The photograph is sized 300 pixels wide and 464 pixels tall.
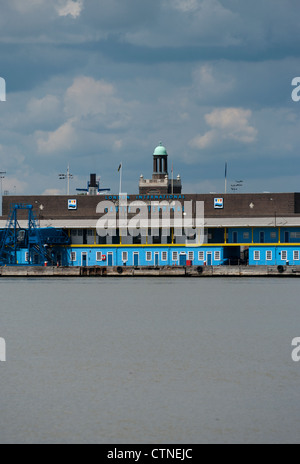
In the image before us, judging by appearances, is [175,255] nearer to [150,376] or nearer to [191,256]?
[191,256]

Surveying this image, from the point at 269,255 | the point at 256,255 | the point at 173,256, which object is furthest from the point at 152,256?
the point at 269,255

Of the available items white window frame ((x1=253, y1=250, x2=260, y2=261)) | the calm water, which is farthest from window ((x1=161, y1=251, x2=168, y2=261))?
the calm water

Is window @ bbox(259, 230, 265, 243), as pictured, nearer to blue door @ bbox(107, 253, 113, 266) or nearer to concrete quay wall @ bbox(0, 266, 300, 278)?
concrete quay wall @ bbox(0, 266, 300, 278)

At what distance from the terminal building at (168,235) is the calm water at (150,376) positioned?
5225 cm

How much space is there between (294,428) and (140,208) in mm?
96947

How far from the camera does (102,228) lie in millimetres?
108000

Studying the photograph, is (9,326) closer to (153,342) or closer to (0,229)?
(153,342)

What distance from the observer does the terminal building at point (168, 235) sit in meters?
104

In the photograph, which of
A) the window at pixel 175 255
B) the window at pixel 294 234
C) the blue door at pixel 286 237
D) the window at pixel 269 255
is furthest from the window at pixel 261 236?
the window at pixel 175 255

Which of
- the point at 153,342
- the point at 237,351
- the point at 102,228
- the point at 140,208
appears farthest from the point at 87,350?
the point at 140,208

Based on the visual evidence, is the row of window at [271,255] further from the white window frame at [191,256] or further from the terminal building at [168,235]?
the white window frame at [191,256]

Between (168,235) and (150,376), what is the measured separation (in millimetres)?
80574

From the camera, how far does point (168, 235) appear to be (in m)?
106

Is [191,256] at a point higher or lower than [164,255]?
lower
